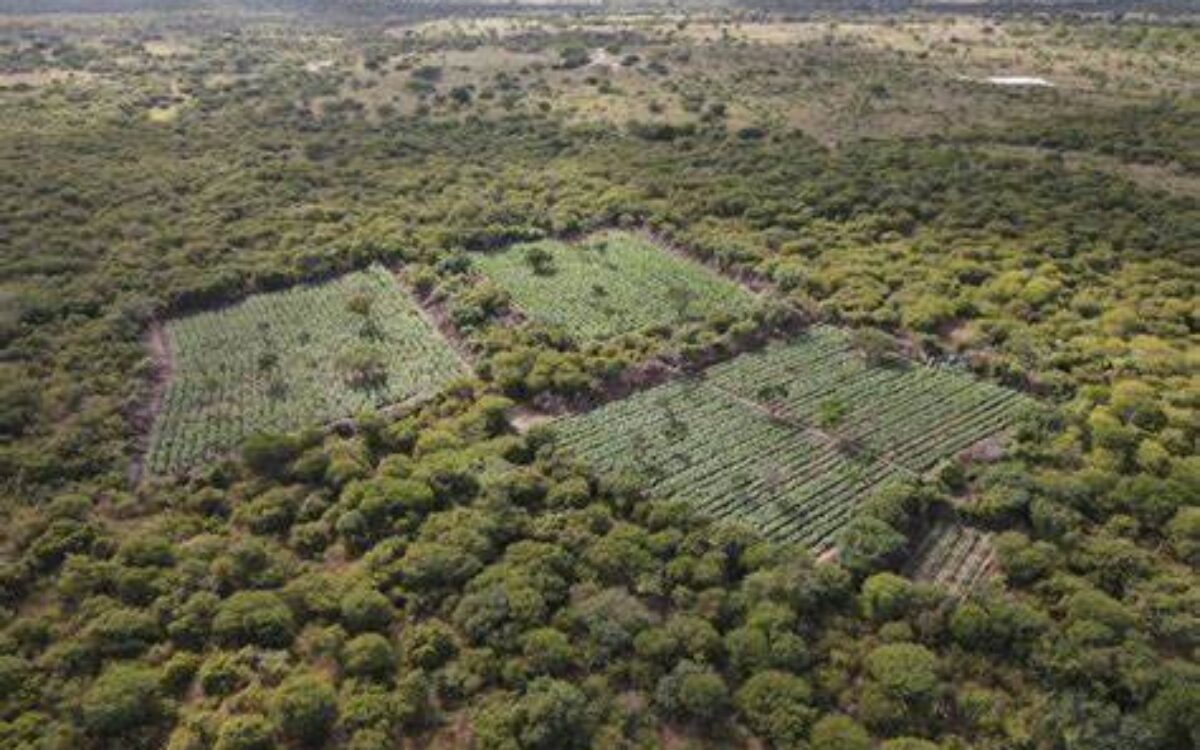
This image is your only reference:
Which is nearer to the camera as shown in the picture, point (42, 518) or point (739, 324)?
point (42, 518)

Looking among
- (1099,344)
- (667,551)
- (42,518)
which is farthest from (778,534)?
(42,518)

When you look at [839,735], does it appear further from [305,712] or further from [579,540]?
[305,712]

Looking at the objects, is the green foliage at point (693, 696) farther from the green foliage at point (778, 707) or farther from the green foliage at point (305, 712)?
the green foliage at point (305, 712)

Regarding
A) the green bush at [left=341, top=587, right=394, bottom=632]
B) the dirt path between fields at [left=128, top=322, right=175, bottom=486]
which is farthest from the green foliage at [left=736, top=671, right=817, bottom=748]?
the dirt path between fields at [left=128, top=322, right=175, bottom=486]

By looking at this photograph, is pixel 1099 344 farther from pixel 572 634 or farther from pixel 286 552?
pixel 286 552

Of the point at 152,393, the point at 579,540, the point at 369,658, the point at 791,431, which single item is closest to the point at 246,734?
the point at 369,658

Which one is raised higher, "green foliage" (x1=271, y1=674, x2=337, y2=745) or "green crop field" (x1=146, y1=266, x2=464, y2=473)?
"green foliage" (x1=271, y1=674, x2=337, y2=745)

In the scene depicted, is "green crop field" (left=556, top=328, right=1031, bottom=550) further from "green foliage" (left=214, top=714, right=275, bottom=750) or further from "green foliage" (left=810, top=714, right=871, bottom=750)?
"green foliage" (left=214, top=714, right=275, bottom=750)
